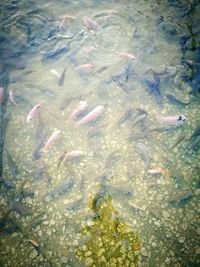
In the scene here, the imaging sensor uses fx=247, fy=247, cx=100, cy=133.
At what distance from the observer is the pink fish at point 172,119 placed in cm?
410

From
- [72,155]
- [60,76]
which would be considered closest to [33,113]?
[60,76]

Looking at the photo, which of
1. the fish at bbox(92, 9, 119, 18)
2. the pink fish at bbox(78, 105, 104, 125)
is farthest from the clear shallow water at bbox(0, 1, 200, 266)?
the pink fish at bbox(78, 105, 104, 125)

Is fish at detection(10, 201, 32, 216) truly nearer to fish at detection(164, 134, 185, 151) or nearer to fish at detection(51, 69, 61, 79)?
fish at detection(164, 134, 185, 151)

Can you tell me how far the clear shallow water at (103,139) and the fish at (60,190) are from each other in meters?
0.02

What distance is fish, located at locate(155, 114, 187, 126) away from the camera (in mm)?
4102

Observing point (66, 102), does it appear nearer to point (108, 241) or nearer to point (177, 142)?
point (177, 142)

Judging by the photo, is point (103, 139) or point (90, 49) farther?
point (90, 49)

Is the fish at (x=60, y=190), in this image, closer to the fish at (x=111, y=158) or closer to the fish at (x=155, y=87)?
the fish at (x=111, y=158)

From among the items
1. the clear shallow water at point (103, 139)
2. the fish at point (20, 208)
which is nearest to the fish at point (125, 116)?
the clear shallow water at point (103, 139)

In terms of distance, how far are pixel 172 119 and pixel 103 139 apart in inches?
47.5

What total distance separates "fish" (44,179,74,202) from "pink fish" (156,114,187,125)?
1.84 meters

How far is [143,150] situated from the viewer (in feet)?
13.2

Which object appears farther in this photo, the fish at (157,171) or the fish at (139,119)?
the fish at (139,119)

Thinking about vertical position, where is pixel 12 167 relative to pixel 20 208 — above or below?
above
